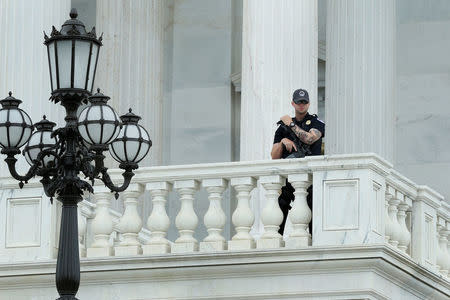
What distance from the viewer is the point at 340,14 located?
43.1 meters

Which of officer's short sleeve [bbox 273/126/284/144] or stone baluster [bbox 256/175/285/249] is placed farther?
officer's short sleeve [bbox 273/126/284/144]

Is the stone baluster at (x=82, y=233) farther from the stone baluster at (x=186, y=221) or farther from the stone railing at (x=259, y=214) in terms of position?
the stone baluster at (x=186, y=221)

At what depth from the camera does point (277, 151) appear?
110 feet

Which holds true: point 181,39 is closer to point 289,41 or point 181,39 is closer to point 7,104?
point 289,41

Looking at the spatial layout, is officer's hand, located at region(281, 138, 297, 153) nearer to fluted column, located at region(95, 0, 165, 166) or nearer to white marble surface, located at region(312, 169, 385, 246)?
white marble surface, located at region(312, 169, 385, 246)

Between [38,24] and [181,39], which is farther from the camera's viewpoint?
[181,39]

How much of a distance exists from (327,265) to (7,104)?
17.8ft

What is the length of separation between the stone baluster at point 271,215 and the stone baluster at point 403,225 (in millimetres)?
1867

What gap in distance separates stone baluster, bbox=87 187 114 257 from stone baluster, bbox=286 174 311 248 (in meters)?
3.06

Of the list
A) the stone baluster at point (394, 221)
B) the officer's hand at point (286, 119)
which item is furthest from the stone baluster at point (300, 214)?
the officer's hand at point (286, 119)

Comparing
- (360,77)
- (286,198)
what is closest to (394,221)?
(286,198)

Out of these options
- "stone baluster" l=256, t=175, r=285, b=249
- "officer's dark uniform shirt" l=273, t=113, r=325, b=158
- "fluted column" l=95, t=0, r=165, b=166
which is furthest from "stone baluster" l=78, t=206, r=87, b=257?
"fluted column" l=95, t=0, r=165, b=166

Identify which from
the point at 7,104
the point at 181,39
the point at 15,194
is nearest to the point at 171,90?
the point at 181,39

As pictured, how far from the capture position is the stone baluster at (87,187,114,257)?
33.0 metres
